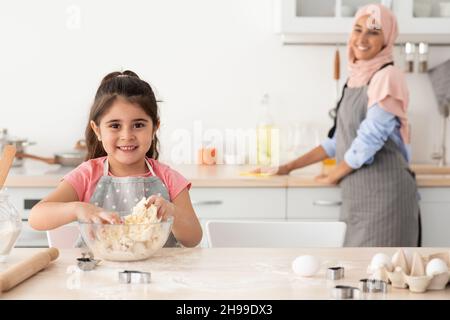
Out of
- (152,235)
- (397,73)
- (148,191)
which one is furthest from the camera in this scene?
(397,73)

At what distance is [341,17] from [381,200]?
90 centimetres

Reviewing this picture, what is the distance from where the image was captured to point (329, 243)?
225 centimetres

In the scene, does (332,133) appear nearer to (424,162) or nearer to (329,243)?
(424,162)

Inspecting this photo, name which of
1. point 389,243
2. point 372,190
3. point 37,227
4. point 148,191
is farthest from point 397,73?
point 37,227

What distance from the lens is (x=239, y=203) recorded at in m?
3.30

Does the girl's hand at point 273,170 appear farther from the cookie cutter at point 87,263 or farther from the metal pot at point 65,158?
the cookie cutter at point 87,263

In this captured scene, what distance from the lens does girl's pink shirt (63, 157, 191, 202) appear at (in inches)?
85.0

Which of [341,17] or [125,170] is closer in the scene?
[125,170]

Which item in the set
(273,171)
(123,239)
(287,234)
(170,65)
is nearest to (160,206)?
(123,239)

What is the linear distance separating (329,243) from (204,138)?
170 cm

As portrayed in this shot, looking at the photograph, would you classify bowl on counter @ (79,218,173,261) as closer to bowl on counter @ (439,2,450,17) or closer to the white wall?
the white wall

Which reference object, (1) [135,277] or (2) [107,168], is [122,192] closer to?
(2) [107,168]

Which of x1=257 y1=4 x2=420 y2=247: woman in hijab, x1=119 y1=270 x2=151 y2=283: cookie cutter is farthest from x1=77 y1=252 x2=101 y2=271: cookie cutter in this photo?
x1=257 y1=4 x2=420 y2=247: woman in hijab

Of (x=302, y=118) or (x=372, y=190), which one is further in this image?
(x=302, y=118)
